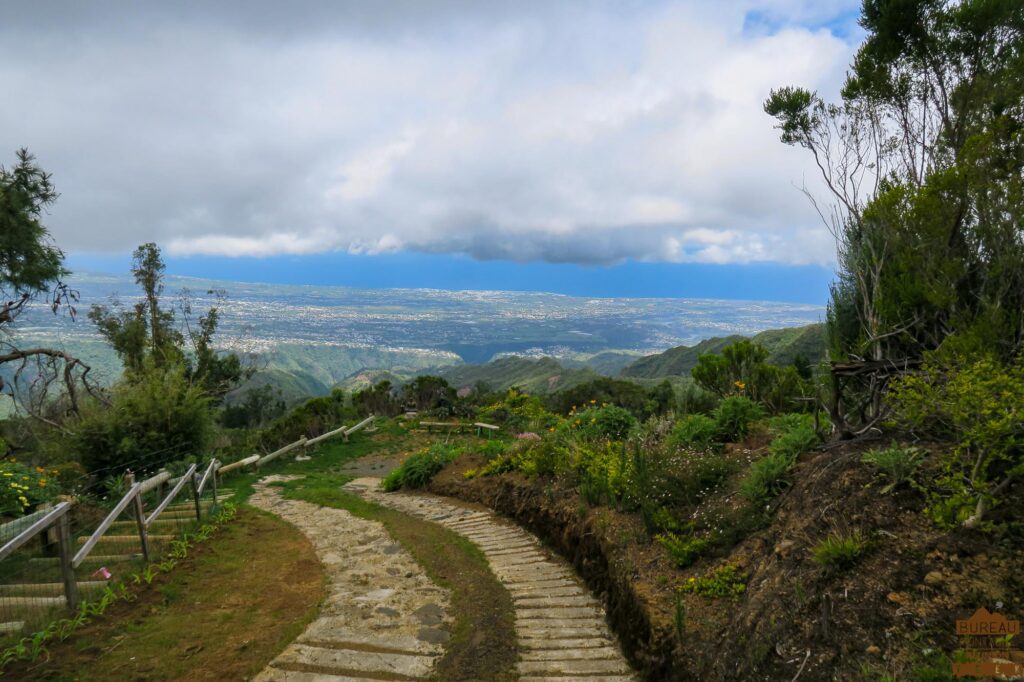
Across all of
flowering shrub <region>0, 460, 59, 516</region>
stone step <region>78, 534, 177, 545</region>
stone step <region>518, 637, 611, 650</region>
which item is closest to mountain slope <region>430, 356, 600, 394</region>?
flowering shrub <region>0, 460, 59, 516</region>

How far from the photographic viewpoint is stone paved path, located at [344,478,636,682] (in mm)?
4207

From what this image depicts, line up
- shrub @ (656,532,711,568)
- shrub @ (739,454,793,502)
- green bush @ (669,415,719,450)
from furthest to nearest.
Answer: green bush @ (669,415,719,450), shrub @ (739,454,793,502), shrub @ (656,532,711,568)

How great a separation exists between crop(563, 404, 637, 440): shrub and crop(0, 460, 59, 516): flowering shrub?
303 inches

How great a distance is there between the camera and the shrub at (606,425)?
10.2 metres

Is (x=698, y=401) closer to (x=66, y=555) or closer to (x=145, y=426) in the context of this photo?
(x=66, y=555)

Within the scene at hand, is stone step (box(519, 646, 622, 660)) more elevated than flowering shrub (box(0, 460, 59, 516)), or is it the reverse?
Result: flowering shrub (box(0, 460, 59, 516))

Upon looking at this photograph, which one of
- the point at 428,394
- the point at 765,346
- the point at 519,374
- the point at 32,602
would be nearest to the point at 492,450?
the point at 32,602

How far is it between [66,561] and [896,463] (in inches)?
262

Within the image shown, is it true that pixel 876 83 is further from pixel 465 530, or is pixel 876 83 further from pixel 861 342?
pixel 465 530

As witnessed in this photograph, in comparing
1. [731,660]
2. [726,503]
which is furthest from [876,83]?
[731,660]

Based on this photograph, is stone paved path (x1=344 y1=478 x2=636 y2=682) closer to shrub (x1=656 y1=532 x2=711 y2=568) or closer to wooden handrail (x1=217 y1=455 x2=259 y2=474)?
shrub (x1=656 y1=532 x2=711 y2=568)

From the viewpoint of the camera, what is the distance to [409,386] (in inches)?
990

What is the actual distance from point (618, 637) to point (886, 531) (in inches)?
86.9

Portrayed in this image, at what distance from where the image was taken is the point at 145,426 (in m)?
10.6
